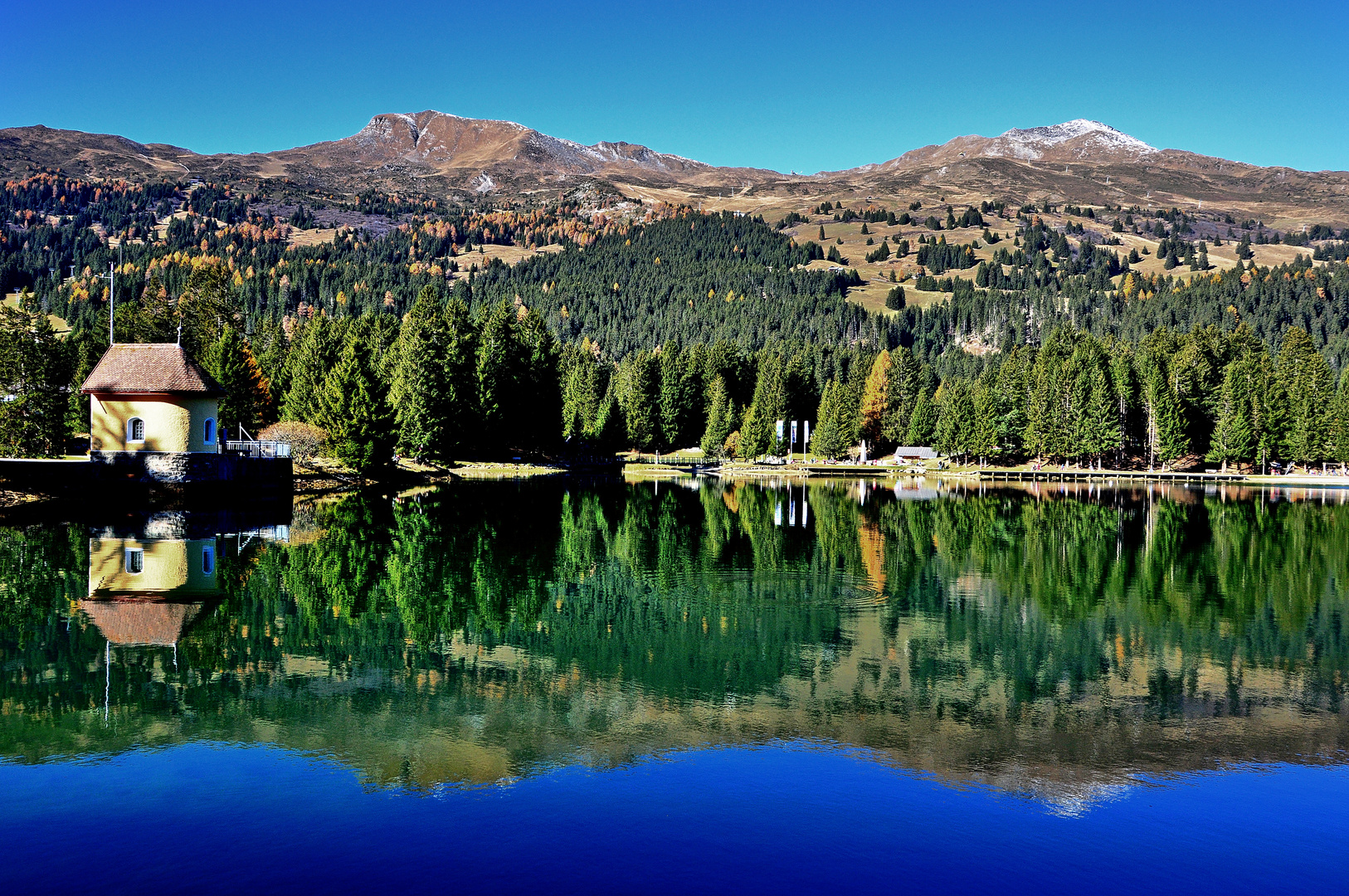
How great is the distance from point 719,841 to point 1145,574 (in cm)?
2424

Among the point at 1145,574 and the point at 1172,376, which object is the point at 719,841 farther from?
the point at 1172,376

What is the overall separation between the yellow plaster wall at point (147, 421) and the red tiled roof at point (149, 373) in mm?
672

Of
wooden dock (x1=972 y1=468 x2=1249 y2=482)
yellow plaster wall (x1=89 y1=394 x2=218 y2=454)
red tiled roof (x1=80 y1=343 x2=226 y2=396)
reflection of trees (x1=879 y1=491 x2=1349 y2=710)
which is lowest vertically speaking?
reflection of trees (x1=879 y1=491 x2=1349 y2=710)

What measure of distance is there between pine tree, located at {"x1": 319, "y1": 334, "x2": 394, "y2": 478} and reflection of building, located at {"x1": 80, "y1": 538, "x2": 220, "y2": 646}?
33.4 meters

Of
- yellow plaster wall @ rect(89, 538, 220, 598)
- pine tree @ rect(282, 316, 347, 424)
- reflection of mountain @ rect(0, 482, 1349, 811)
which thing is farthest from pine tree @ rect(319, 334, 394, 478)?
yellow plaster wall @ rect(89, 538, 220, 598)

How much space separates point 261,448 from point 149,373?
14.2m

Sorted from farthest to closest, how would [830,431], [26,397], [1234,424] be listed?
1. [830,431]
2. [1234,424]
3. [26,397]

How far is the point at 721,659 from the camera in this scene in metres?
17.7

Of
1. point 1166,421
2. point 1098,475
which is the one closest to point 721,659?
point 1098,475

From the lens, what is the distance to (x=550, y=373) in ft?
350

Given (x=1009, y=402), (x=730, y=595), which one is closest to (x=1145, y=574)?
(x=730, y=595)

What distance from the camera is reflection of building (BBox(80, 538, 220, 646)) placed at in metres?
19.3

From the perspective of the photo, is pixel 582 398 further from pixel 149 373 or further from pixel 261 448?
pixel 149 373

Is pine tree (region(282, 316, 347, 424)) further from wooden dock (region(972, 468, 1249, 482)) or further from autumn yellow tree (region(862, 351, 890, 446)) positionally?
autumn yellow tree (region(862, 351, 890, 446))
